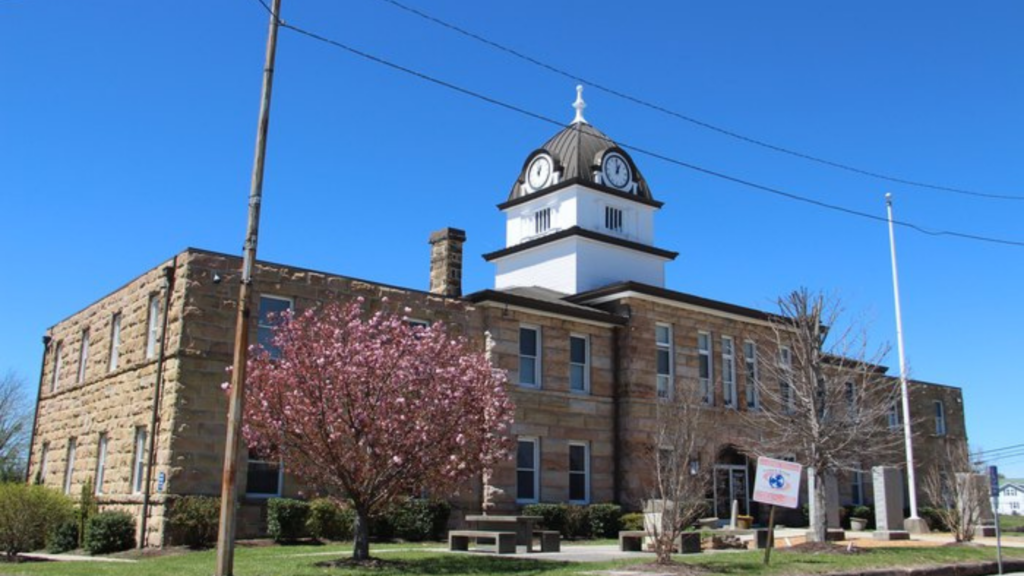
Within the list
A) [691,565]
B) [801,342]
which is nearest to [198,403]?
[691,565]

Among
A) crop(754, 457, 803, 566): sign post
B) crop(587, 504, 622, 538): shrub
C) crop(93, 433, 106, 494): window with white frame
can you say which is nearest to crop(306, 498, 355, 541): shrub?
crop(93, 433, 106, 494): window with white frame

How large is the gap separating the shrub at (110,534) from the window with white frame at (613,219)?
21.0 m

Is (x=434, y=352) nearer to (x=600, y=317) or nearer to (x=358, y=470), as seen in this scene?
(x=358, y=470)

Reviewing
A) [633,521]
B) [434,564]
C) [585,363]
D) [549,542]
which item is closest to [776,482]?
[549,542]

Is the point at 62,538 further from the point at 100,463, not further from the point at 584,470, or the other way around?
the point at 584,470

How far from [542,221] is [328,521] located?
17837 millimetres

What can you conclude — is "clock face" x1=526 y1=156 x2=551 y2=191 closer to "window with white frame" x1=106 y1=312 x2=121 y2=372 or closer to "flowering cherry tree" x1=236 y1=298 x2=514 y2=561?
"window with white frame" x1=106 y1=312 x2=121 y2=372

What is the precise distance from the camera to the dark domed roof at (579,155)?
37.4m

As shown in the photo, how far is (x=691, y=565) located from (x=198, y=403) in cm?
1220

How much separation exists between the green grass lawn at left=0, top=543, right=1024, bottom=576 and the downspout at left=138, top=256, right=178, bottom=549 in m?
2.52

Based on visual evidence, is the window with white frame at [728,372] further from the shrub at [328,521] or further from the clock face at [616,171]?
the shrub at [328,521]

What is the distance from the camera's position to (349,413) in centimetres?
1611

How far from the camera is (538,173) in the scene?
3897 centimetres

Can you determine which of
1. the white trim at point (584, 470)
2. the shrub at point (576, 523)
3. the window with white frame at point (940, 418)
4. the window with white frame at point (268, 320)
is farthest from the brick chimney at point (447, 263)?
the window with white frame at point (940, 418)
